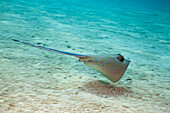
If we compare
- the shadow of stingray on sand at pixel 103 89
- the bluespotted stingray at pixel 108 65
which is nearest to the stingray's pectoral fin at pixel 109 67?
the bluespotted stingray at pixel 108 65

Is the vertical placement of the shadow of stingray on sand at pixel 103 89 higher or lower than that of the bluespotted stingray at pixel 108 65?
lower

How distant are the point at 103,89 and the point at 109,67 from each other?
0.35 meters

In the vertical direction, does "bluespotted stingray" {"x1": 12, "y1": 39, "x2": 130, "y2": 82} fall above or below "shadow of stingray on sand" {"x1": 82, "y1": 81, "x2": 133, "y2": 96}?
above

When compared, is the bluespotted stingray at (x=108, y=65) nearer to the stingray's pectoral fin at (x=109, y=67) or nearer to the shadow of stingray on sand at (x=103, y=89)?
the stingray's pectoral fin at (x=109, y=67)

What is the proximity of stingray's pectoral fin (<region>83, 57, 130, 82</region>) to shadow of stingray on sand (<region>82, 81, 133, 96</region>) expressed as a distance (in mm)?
246

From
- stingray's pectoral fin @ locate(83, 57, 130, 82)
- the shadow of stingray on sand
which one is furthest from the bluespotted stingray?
the shadow of stingray on sand

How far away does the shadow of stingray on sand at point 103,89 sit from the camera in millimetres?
1822

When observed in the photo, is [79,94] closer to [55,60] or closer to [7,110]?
[7,110]

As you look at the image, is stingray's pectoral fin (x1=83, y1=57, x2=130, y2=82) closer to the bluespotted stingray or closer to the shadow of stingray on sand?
the bluespotted stingray

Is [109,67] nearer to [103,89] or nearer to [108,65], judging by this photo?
[108,65]

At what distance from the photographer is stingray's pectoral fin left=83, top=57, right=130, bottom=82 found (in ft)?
5.46

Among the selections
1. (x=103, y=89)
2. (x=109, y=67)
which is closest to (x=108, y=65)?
(x=109, y=67)

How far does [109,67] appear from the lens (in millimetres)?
1675

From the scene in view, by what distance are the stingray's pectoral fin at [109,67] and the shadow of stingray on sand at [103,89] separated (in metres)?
0.25
